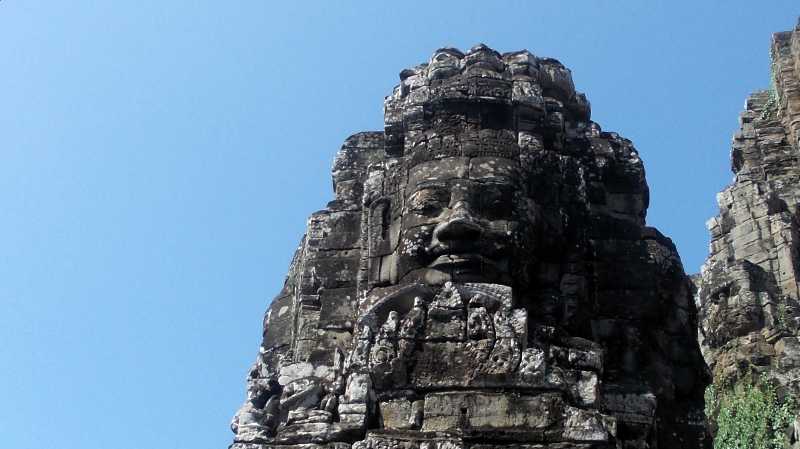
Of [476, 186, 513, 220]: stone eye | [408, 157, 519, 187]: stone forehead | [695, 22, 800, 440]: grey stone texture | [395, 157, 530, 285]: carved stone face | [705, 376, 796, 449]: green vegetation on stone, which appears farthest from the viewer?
[695, 22, 800, 440]: grey stone texture

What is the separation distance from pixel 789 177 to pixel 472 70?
58.5ft

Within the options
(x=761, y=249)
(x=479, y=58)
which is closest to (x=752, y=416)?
(x=761, y=249)

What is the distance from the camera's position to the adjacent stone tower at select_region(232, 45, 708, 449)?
27.1 feet

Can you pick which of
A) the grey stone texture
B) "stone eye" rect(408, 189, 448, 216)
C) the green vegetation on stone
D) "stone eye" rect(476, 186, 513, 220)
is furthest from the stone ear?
the green vegetation on stone

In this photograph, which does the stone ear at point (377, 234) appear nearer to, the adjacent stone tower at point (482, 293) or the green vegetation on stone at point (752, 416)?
the adjacent stone tower at point (482, 293)

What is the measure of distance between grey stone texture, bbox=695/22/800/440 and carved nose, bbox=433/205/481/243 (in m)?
7.39

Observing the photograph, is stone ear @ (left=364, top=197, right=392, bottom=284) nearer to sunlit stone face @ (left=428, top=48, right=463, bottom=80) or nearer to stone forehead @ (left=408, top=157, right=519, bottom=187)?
stone forehead @ (left=408, top=157, right=519, bottom=187)

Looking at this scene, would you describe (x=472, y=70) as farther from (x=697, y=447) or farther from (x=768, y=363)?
(x=768, y=363)

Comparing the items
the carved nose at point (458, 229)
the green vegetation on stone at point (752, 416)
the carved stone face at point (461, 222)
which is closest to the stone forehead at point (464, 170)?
the carved stone face at point (461, 222)

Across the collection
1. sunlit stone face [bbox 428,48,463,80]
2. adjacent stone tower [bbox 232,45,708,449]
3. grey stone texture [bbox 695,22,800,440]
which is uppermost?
grey stone texture [bbox 695,22,800,440]

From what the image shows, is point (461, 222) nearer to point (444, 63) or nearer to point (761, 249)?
point (444, 63)

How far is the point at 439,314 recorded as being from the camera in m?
8.63

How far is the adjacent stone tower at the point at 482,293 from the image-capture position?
27.1 feet

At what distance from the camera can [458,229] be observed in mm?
8961
